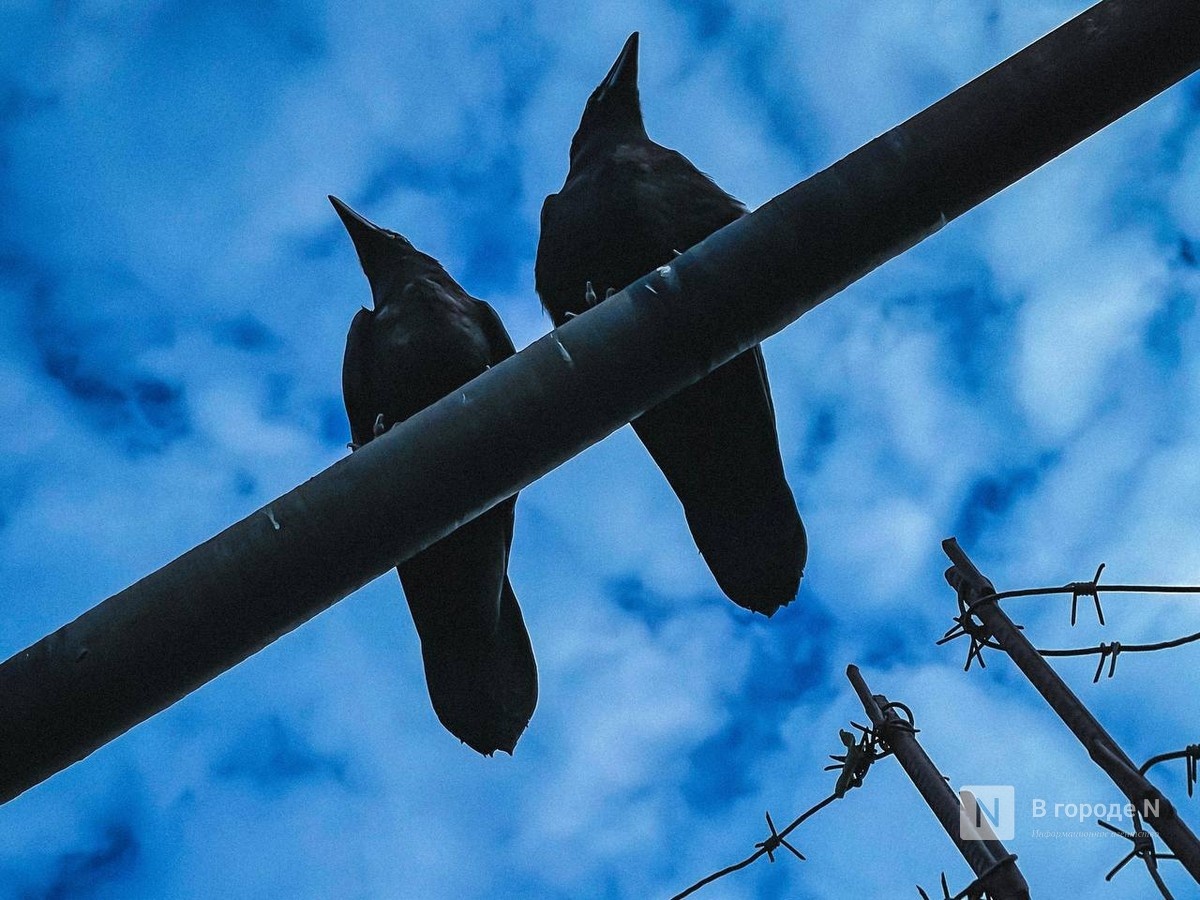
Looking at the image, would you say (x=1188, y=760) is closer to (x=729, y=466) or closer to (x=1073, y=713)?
(x=1073, y=713)

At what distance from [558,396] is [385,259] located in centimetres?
301

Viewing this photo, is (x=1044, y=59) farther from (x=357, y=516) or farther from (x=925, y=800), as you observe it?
(x=925, y=800)

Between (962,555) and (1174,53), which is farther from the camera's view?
(962,555)

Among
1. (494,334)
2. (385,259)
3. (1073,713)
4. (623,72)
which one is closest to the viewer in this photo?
(1073,713)

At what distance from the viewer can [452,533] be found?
3.33 metres

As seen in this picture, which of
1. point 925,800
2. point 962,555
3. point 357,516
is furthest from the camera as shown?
point 962,555

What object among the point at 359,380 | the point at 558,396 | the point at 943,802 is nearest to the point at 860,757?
the point at 943,802

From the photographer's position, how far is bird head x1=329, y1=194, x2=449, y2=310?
4422 mm

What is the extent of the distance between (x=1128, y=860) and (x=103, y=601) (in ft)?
6.50

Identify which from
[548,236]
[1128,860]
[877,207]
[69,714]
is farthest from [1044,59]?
[548,236]

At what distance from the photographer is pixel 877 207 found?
5.98 ft

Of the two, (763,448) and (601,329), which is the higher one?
(763,448)

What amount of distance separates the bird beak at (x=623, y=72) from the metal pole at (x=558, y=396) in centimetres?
301

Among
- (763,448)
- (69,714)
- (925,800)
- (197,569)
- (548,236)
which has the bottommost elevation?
(925,800)
